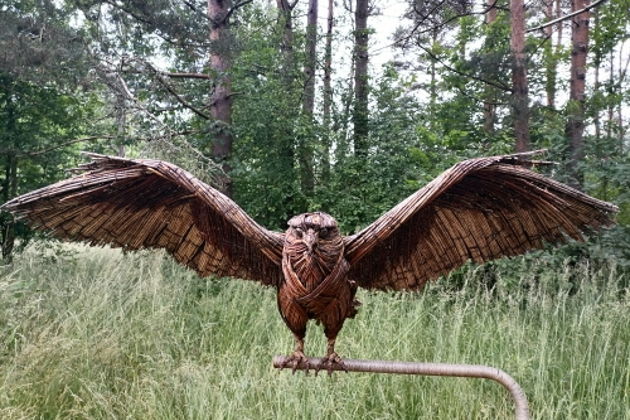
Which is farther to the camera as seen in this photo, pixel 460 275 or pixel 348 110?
pixel 348 110

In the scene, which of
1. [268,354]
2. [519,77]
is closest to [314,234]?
[268,354]

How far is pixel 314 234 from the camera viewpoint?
101 cm

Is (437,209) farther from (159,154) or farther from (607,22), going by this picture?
(607,22)

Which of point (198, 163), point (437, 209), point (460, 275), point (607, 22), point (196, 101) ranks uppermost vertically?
point (607, 22)

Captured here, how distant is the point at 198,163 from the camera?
12.4ft

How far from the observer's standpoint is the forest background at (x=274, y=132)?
9.34 feet

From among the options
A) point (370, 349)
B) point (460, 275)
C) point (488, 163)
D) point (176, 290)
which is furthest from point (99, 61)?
point (488, 163)

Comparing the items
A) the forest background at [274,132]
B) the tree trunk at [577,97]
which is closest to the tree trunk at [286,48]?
the forest background at [274,132]

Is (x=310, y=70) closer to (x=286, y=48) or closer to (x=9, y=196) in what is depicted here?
(x=286, y=48)

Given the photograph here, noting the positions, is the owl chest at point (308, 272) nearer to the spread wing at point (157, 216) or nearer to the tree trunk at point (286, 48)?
the spread wing at point (157, 216)

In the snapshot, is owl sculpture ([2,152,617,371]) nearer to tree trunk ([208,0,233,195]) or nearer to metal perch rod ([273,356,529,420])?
metal perch rod ([273,356,529,420])

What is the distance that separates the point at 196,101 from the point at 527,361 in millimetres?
3903

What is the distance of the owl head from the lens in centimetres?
101

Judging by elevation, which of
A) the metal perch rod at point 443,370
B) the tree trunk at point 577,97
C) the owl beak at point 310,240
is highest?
the tree trunk at point 577,97
